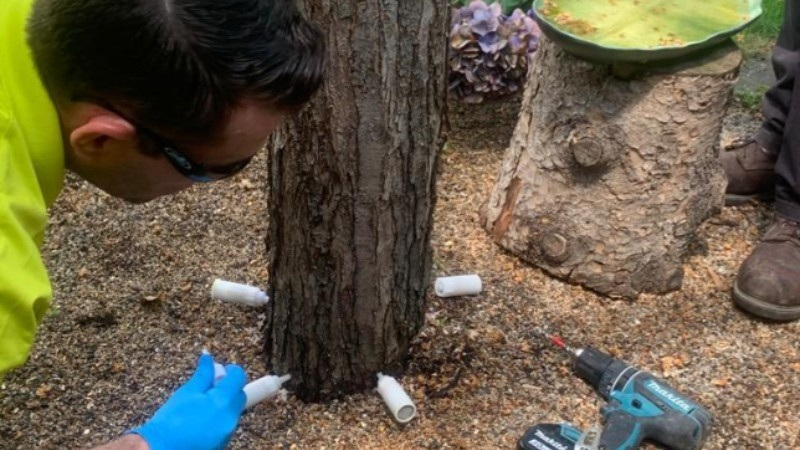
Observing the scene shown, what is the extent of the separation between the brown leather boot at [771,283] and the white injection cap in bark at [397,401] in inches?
33.2

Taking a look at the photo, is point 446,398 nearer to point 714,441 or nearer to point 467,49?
point 714,441

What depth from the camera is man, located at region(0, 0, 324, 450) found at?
0.97 metres

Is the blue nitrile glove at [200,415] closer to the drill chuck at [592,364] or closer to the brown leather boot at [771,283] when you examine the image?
the drill chuck at [592,364]

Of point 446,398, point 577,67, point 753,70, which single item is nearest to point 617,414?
point 446,398

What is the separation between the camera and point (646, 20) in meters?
1.96

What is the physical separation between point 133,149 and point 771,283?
5.08 feet

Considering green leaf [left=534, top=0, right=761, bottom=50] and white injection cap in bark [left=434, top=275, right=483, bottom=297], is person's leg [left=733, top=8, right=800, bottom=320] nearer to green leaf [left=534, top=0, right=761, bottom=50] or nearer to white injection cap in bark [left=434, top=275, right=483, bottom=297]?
green leaf [left=534, top=0, right=761, bottom=50]

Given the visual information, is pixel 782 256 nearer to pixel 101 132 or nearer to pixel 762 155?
pixel 762 155

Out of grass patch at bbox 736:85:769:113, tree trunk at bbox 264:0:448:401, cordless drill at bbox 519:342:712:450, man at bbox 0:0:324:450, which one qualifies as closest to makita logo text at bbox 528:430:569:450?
cordless drill at bbox 519:342:712:450

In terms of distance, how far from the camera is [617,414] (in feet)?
5.81

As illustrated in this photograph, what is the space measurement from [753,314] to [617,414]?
1.78ft

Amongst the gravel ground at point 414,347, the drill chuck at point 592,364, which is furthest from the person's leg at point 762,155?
the drill chuck at point 592,364

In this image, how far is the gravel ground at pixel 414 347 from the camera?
1795 millimetres

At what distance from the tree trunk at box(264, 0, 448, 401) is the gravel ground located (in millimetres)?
119
